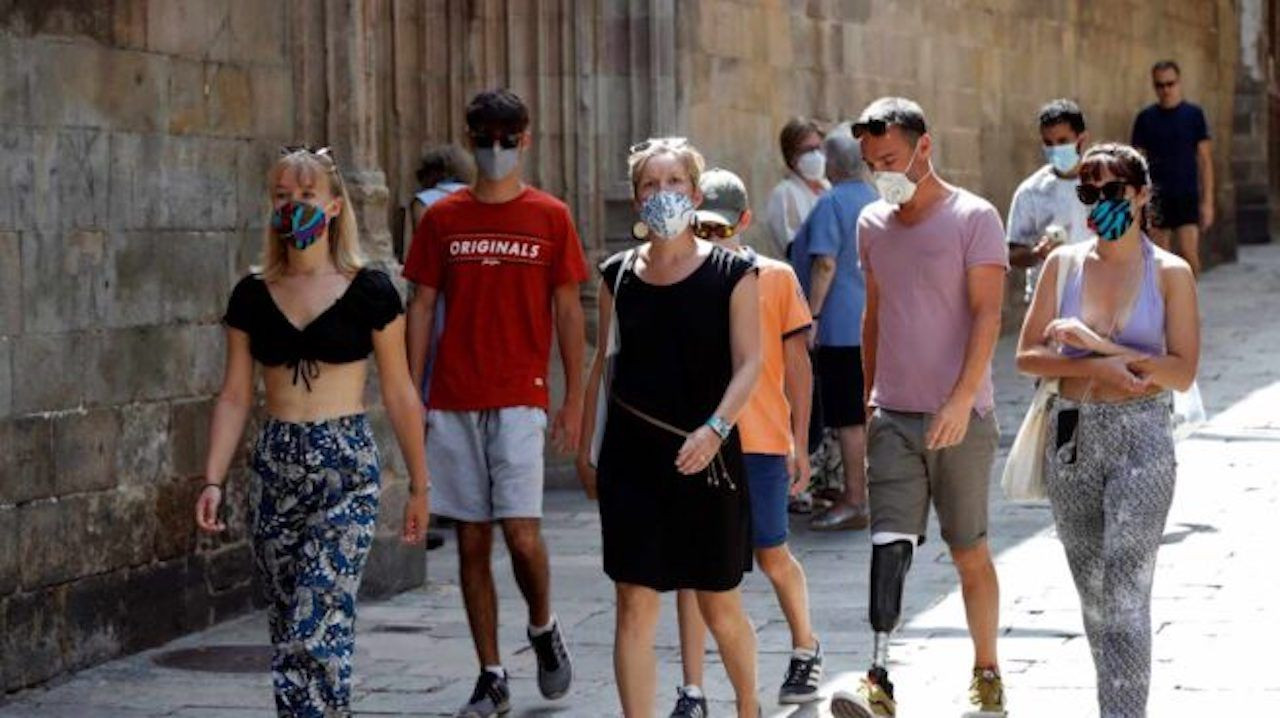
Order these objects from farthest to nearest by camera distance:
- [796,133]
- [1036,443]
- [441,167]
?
[796,133], [441,167], [1036,443]

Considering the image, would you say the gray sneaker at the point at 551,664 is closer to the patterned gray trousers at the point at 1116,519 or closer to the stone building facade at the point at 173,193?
the stone building facade at the point at 173,193

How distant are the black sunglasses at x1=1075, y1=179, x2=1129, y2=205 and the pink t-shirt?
45 centimetres

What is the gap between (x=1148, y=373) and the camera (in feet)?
24.6

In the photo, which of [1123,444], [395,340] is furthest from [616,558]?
[1123,444]

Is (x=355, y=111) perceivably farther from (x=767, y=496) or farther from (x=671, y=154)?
(x=671, y=154)

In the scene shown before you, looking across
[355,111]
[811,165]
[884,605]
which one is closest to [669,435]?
[884,605]

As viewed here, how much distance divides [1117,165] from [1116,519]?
0.90 m

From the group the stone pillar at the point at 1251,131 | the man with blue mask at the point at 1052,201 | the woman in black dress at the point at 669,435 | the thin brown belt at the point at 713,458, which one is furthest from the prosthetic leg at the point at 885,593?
the stone pillar at the point at 1251,131

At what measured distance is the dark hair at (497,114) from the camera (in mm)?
8672

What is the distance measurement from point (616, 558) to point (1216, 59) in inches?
906

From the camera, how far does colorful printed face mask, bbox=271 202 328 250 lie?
24.3ft

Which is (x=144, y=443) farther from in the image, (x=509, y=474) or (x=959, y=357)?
(x=959, y=357)

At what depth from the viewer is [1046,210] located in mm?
11609

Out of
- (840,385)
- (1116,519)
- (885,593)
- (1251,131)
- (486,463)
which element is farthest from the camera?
(1251,131)
